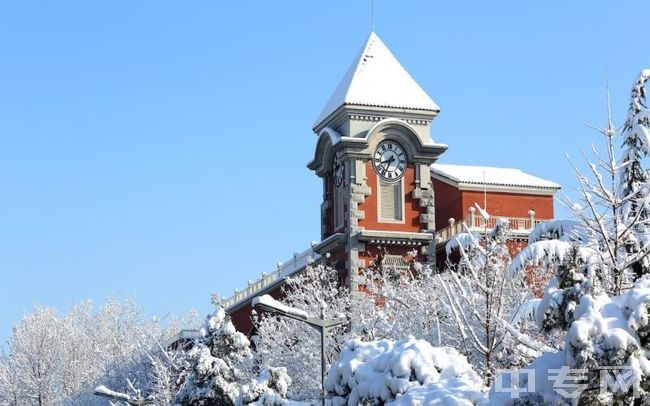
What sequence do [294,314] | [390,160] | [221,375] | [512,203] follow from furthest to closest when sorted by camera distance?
[512,203]
[390,160]
[221,375]
[294,314]

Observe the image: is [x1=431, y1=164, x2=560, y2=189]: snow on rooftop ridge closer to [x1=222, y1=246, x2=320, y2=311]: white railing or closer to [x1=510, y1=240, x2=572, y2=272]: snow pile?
[x1=222, y1=246, x2=320, y2=311]: white railing

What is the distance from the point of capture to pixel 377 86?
156 feet

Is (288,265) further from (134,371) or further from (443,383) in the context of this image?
(443,383)

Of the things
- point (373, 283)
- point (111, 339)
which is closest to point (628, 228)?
point (373, 283)

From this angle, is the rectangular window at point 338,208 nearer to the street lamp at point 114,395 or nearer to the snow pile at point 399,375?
the street lamp at point 114,395

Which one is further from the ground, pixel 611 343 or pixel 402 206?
pixel 402 206

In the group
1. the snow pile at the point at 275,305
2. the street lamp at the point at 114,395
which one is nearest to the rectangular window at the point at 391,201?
the street lamp at the point at 114,395

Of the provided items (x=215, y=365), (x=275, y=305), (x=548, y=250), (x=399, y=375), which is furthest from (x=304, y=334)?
(x=548, y=250)

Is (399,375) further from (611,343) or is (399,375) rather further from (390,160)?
(390,160)

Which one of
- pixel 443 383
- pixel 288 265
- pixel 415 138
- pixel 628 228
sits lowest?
pixel 443 383

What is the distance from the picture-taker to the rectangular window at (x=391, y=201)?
1852 inches

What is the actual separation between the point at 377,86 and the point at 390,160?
2985mm

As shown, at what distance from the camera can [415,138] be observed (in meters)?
46.9

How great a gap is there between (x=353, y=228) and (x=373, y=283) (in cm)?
308
